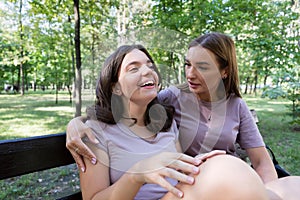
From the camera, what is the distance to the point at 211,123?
4.02ft

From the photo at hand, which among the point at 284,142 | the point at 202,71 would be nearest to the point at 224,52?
the point at 202,71

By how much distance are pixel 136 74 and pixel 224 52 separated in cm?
56

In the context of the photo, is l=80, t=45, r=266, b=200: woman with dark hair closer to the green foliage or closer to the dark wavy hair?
the dark wavy hair

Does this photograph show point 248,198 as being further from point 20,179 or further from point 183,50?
point 20,179

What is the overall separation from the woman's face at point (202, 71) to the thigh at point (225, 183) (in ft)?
1.32

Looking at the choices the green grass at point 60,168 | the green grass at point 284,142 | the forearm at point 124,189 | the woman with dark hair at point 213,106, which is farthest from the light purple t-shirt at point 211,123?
the green grass at point 284,142

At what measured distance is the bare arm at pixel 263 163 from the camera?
4.01ft

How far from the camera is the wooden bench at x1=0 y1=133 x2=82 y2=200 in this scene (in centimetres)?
92

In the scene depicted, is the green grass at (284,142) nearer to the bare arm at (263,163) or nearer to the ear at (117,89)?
the bare arm at (263,163)

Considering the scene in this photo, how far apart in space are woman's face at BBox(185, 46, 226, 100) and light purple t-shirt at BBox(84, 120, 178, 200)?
311 mm

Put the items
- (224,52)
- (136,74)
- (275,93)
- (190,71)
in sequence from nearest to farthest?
(136,74) → (190,71) → (224,52) → (275,93)

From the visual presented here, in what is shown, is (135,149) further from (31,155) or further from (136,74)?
(31,155)

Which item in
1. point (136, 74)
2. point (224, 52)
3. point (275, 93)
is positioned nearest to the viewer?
point (136, 74)

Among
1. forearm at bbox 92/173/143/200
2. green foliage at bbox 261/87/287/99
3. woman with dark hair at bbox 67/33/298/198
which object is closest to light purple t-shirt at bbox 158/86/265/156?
woman with dark hair at bbox 67/33/298/198
